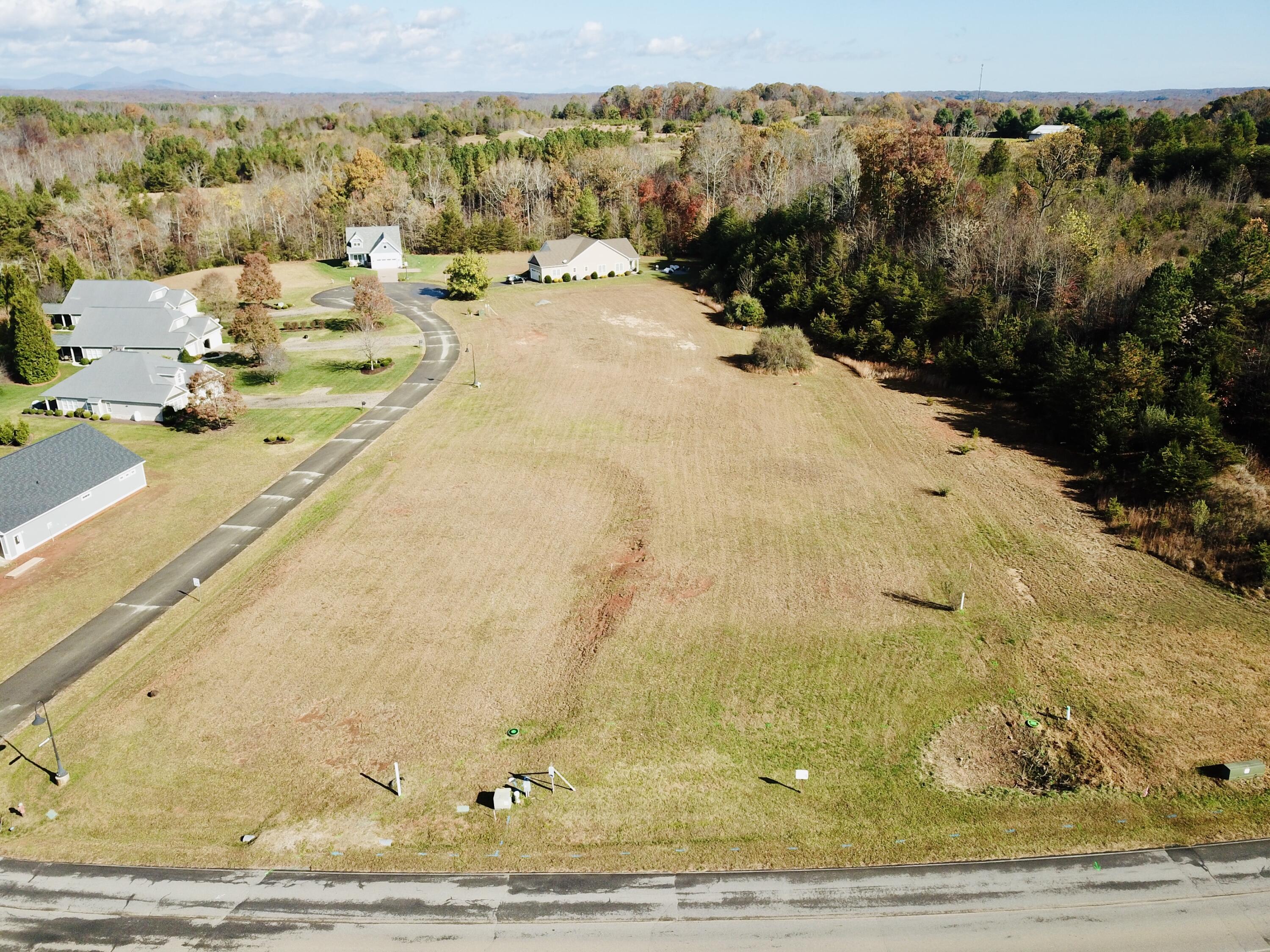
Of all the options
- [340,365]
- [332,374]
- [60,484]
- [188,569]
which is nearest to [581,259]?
[340,365]

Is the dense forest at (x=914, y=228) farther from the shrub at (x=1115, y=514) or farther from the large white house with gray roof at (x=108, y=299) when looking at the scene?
the large white house with gray roof at (x=108, y=299)

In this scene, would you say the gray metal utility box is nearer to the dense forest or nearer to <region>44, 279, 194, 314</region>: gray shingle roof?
A: the dense forest

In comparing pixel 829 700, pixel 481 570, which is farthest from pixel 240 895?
pixel 829 700

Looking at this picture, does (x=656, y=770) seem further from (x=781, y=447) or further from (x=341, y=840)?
(x=781, y=447)

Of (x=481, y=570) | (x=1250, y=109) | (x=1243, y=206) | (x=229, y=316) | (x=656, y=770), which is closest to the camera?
(x=656, y=770)

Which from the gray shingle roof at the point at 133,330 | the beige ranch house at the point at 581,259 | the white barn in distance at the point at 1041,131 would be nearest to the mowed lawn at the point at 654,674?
the gray shingle roof at the point at 133,330

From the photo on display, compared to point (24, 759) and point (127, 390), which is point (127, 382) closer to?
point (127, 390)
